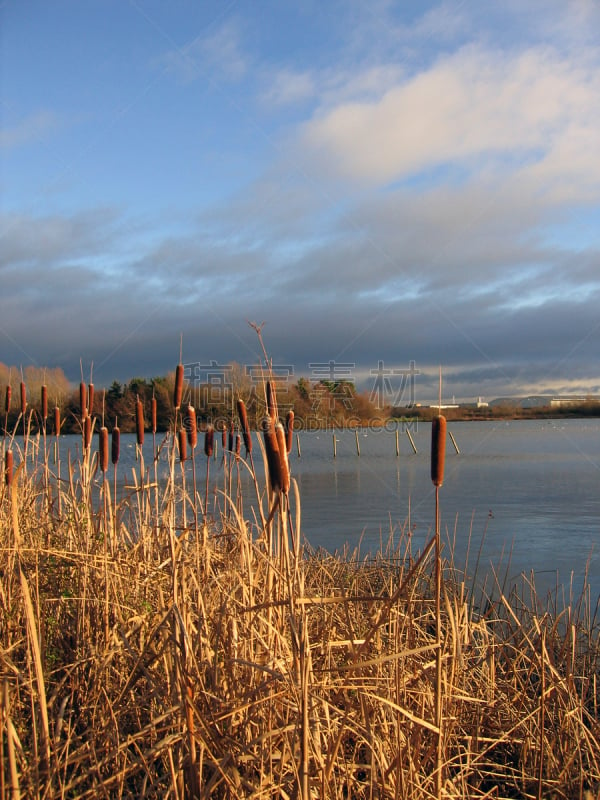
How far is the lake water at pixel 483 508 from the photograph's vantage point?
34.9 feet

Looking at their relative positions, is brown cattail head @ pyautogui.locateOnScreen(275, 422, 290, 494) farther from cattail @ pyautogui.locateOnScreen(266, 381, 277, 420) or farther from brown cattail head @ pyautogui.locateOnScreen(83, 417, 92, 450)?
brown cattail head @ pyautogui.locateOnScreen(83, 417, 92, 450)

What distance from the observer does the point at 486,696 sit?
3.65 meters

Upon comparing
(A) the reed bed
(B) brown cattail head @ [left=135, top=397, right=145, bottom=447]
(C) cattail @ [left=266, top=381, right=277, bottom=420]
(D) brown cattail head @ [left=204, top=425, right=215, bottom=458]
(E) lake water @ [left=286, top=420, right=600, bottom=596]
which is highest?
(C) cattail @ [left=266, top=381, right=277, bottom=420]

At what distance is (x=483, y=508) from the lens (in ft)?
58.1

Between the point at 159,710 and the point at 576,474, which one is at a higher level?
the point at 159,710

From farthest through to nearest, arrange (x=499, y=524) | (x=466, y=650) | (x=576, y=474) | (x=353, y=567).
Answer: (x=576, y=474) → (x=499, y=524) → (x=353, y=567) → (x=466, y=650)

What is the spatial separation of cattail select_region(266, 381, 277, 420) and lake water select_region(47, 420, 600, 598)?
2.78 metres

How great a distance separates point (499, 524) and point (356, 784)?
42.8 ft

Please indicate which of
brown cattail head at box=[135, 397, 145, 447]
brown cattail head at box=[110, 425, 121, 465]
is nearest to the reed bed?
brown cattail head at box=[110, 425, 121, 465]

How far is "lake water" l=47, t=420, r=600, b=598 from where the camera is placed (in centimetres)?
1063

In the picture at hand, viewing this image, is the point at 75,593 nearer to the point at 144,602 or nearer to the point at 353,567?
the point at 144,602

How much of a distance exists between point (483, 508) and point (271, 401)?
1654 centimetres

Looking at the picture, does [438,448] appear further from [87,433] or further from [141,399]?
[141,399]

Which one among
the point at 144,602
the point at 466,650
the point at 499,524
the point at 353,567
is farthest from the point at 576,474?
the point at 144,602
